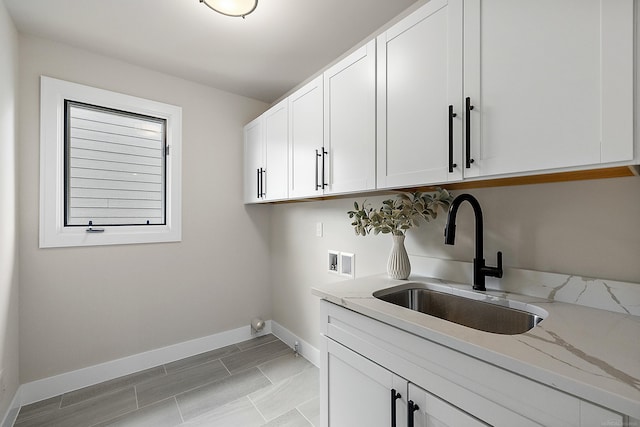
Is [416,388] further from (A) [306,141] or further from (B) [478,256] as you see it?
(A) [306,141]

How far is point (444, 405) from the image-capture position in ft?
2.76

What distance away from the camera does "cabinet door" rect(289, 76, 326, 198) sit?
1.82 m

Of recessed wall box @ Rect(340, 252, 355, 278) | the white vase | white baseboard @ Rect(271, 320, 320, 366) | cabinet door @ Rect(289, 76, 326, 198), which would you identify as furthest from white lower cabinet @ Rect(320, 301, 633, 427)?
white baseboard @ Rect(271, 320, 320, 366)

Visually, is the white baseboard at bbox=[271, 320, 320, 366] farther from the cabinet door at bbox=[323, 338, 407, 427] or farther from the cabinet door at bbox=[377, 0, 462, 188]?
the cabinet door at bbox=[377, 0, 462, 188]

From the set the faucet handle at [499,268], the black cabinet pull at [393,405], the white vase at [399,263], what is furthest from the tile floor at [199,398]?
the faucet handle at [499,268]

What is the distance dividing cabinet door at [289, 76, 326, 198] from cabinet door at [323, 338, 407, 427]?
980 millimetres

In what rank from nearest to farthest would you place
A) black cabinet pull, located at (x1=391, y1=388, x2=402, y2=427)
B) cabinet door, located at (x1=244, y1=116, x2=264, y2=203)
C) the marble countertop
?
1. the marble countertop
2. black cabinet pull, located at (x1=391, y1=388, x2=402, y2=427)
3. cabinet door, located at (x1=244, y1=116, x2=264, y2=203)

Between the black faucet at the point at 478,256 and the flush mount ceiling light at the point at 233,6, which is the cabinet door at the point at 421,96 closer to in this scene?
the black faucet at the point at 478,256

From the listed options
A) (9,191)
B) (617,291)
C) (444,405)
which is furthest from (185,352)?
(617,291)

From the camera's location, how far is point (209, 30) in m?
1.87

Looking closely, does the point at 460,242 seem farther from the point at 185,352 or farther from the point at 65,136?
the point at 65,136

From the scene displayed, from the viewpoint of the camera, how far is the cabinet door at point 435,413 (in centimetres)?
79

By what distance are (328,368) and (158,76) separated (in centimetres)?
264

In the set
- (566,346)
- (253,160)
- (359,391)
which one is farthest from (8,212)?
(566,346)
